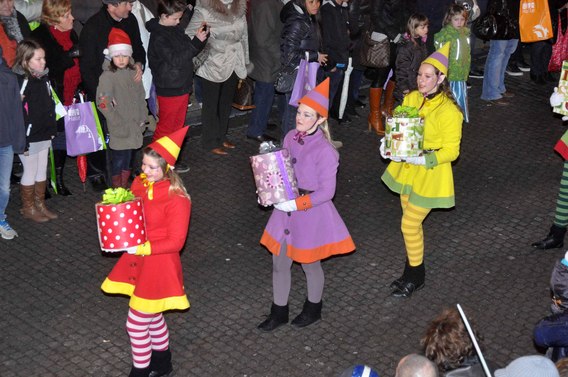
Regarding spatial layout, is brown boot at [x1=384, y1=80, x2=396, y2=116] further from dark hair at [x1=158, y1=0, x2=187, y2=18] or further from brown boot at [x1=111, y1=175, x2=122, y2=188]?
brown boot at [x1=111, y1=175, x2=122, y2=188]

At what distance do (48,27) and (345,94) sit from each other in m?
4.10

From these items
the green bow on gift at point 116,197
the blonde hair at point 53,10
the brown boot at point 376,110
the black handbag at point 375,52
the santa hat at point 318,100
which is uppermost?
the blonde hair at point 53,10

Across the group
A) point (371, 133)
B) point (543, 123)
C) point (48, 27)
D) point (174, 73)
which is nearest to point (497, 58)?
point (543, 123)

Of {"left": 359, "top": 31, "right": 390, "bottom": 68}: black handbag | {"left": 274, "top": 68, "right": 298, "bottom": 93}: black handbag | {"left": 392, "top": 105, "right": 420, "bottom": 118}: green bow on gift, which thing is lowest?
{"left": 274, "top": 68, "right": 298, "bottom": 93}: black handbag

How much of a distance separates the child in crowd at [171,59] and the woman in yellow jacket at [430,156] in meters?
3.34

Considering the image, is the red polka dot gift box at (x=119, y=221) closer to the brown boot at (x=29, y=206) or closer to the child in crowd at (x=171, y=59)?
the brown boot at (x=29, y=206)

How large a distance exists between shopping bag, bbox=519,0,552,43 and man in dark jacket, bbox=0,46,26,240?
768 centimetres

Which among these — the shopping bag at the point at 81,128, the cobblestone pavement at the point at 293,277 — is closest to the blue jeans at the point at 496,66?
the cobblestone pavement at the point at 293,277

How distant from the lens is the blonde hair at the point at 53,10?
417 inches

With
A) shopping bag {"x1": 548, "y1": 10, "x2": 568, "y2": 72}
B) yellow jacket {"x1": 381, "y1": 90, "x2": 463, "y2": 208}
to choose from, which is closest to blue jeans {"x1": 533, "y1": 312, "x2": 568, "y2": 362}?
yellow jacket {"x1": 381, "y1": 90, "x2": 463, "y2": 208}

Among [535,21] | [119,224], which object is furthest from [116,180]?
[535,21]

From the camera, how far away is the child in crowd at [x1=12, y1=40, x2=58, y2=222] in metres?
9.95

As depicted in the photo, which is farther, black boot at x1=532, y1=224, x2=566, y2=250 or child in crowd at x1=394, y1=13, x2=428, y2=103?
child in crowd at x1=394, y1=13, x2=428, y2=103

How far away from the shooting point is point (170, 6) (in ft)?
35.9
